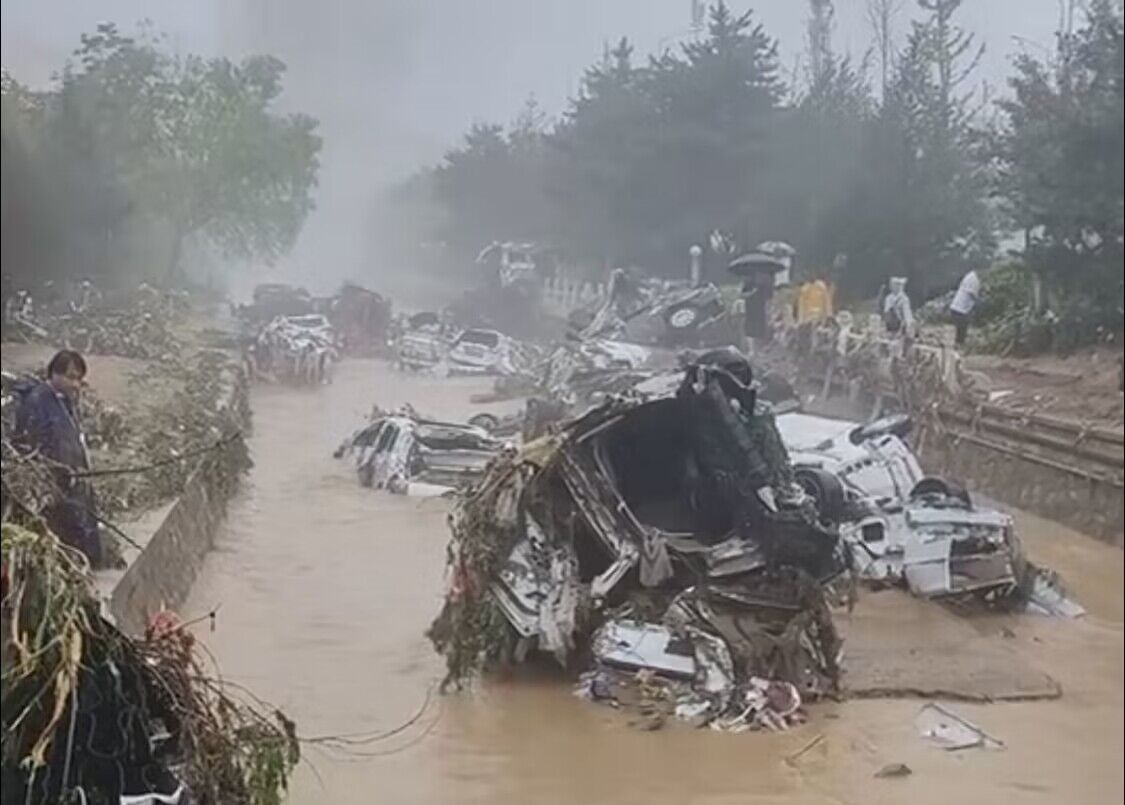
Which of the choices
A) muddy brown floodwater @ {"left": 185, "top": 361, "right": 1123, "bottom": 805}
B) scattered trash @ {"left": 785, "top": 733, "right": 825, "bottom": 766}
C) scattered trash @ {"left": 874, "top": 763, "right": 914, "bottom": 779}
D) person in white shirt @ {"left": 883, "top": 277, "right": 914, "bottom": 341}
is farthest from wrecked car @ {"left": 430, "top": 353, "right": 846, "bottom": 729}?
person in white shirt @ {"left": 883, "top": 277, "right": 914, "bottom": 341}

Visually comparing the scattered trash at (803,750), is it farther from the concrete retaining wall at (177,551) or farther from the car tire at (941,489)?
the concrete retaining wall at (177,551)

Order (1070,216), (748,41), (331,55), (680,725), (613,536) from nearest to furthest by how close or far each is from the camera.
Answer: (1070,216)
(748,41)
(331,55)
(680,725)
(613,536)

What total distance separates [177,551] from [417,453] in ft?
2.72

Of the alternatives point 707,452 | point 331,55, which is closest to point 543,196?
point 331,55

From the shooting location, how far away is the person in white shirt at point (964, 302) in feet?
6.50

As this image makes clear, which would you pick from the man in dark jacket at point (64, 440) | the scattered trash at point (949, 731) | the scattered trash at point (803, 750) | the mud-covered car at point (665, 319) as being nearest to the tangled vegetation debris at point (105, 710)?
the man in dark jacket at point (64, 440)

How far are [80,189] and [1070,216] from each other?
1267 millimetres

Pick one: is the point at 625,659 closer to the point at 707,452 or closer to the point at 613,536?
the point at 613,536

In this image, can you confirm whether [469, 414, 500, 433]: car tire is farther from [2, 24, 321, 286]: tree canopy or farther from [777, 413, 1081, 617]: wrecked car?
[2, 24, 321, 286]: tree canopy

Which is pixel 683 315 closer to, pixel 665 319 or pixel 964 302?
pixel 665 319

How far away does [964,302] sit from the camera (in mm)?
2012

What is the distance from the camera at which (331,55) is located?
2.43 m

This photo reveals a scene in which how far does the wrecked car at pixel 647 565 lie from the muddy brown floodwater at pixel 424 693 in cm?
13

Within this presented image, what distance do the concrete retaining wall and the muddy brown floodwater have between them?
58mm
